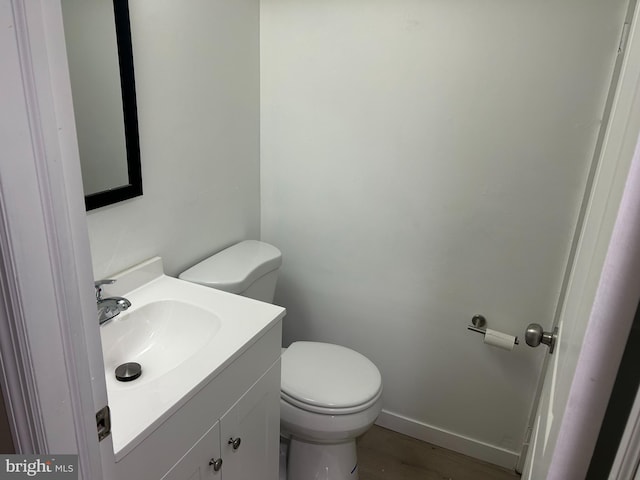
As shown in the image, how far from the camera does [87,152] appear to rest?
1.21 metres

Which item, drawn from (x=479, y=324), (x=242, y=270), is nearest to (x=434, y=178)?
(x=479, y=324)

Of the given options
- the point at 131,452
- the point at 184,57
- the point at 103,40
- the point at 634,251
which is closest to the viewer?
the point at 634,251

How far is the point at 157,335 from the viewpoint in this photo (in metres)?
1.33

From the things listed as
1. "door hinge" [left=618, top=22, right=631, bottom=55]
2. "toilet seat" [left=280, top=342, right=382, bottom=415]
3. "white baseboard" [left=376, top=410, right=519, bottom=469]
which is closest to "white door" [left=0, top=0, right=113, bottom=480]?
"toilet seat" [left=280, top=342, right=382, bottom=415]

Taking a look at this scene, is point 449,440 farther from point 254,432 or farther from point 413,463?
point 254,432

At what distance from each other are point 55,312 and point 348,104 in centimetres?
139

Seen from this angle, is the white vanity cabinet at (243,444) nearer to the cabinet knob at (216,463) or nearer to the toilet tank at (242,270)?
the cabinet knob at (216,463)

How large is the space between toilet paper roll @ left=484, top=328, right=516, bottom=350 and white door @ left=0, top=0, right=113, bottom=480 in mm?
1429

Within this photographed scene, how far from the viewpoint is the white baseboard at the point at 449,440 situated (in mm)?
1904

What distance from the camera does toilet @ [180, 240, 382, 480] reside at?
1545 millimetres

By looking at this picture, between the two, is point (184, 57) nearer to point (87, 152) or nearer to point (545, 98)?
point (87, 152)

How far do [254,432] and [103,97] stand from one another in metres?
1.01

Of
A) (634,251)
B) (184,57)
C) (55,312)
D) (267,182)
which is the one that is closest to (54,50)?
(55,312)

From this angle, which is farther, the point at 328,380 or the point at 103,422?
the point at 328,380
